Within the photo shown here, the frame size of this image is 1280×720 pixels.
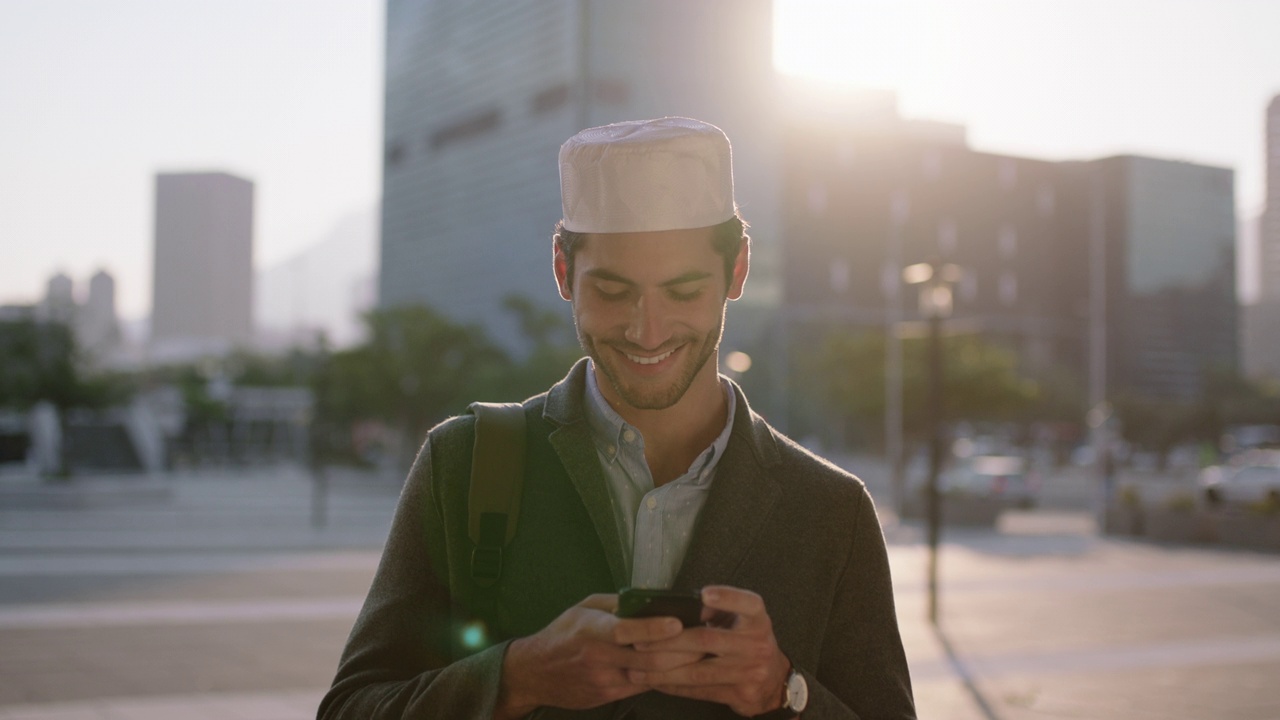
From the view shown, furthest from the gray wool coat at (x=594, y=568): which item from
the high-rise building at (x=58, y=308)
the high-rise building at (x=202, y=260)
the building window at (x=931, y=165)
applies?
the high-rise building at (x=202, y=260)

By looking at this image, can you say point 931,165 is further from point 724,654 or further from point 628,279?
point 724,654

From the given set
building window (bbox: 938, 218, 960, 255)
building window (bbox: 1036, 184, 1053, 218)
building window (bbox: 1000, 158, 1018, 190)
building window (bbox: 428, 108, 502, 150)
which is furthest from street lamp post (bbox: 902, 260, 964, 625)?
building window (bbox: 1036, 184, 1053, 218)

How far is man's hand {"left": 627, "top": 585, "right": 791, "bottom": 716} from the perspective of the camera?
1.56 metres

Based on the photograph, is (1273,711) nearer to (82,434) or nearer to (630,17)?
(82,434)

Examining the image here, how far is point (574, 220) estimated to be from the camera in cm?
198

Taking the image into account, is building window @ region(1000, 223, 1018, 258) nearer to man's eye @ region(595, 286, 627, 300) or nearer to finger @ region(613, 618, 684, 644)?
man's eye @ region(595, 286, 627, 300)

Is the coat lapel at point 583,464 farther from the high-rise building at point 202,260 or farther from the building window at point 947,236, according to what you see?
the high-rise building at point 202,260

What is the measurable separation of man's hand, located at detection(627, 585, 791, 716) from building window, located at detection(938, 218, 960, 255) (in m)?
88.8

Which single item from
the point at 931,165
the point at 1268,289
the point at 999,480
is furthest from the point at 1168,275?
the point at 999,480

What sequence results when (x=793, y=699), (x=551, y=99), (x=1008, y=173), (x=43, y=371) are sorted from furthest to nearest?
(x=1008, y=173)
(x=551, y=99)
(x=43, y=371)
(x=793, y=699)

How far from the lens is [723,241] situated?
6.62 ft

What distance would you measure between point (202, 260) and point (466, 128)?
76098 millimetres

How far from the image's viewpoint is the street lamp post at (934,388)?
1160 cm

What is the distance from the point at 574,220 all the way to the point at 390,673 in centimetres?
84
